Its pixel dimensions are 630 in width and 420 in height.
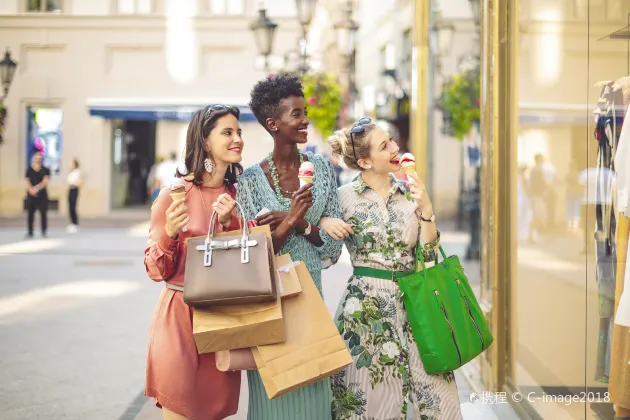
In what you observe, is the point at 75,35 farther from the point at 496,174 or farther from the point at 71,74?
the point at 496,174

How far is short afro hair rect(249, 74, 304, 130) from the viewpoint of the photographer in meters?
2.95

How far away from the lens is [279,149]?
3.01 meters

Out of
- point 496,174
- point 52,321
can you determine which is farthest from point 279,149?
point 52,321

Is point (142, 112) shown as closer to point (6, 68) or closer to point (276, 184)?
point (6, 68)

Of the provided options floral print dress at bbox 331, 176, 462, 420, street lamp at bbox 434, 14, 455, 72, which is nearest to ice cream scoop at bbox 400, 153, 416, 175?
floral print dress at bbox 331, 176, 462, 420

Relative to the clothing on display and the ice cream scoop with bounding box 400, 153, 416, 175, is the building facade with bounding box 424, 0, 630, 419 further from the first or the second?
the ice cream scoop with bounding box 400, 153, 416, 175

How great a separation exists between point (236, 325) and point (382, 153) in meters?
1.09

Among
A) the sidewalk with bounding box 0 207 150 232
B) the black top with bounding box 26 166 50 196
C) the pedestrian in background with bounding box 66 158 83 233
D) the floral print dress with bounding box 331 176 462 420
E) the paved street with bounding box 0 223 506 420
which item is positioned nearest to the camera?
the floral print dress with bounding box 331 176 462 420

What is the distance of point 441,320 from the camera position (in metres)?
2.98

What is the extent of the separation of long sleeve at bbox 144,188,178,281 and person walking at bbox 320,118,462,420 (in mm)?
684

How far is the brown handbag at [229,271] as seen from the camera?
7.92ft

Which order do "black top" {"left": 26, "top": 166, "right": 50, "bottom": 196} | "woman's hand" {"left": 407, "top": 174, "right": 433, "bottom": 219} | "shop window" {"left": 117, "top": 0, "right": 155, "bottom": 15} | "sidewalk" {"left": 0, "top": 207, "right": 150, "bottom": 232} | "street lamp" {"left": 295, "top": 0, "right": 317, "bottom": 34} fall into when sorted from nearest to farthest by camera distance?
"woman's hand" {"left": 407, "top": 174, "right": 433, "bottom": 219} → "street lamp" {"left": 295, "top": 0, "right": 317, "bottom": 34} → "black top" {"left": 26, "top": 166, "right": 50, "bottom": 196} → "sidewalk" {"left": 0, "top": 207, "right": 150, "bottom": 232} → "shop window" {"left": 117, "top": 0, "right": 155, "bottom": 15}

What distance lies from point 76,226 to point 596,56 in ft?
53.4

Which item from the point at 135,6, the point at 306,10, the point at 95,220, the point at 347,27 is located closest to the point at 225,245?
the point at 306,10
